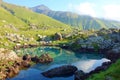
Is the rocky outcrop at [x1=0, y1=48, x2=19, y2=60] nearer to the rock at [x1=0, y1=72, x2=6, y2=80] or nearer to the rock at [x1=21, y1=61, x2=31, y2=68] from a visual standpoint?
the rock at [x1=21, y1=61, x2=31, y2=68]

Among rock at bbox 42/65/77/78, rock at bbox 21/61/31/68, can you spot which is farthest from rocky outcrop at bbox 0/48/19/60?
rock at bbox 42/65/77/78

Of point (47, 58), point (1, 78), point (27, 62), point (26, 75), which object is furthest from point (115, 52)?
point (1, 78)

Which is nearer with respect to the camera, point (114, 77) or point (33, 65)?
point (114, 77)

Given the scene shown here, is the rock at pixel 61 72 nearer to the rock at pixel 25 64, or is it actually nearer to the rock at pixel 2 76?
the rock at pixel 2 76

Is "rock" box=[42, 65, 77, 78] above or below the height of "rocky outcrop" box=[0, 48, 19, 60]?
below

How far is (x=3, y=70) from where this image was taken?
133750 mm

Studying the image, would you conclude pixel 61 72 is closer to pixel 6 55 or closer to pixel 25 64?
pixel 25 64

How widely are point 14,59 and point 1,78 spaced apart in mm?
34906

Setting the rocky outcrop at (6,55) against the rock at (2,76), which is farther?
the rocky outcrop at (6,55)

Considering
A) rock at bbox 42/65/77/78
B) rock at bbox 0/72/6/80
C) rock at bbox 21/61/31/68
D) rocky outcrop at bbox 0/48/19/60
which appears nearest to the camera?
rock at bbox 0/72/6/80

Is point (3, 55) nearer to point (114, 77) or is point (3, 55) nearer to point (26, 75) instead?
point (26, 75)

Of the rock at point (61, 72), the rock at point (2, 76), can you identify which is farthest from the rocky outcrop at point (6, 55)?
the rock at point (61, 72)

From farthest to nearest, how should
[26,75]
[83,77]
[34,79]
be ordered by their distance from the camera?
[26,75] < [34,79] < [83,77]

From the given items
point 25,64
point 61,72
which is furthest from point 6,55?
point 61,72
